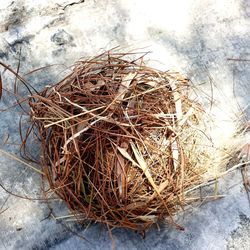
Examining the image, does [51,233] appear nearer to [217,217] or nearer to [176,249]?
[176,249]

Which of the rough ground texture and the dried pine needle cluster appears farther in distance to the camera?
the rough ground texture

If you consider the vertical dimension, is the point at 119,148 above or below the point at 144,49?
below

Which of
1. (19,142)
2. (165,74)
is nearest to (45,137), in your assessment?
(19,142)

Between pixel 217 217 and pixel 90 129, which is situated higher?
pixel 90 129

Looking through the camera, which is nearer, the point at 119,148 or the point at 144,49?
the point at 119,148

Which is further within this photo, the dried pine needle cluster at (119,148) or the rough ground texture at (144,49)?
the rough ground texture at (144,49)
